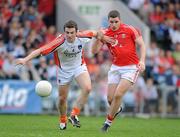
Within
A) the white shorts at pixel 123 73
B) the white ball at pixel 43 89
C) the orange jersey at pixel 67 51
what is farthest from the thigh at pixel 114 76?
the white ball at pixel 43 89

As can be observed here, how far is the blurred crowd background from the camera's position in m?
24.6

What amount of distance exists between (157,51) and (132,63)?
12022 millimetres

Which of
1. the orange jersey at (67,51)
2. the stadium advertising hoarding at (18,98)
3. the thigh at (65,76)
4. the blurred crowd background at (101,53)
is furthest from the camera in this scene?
the blurred crowd background at (101,53)

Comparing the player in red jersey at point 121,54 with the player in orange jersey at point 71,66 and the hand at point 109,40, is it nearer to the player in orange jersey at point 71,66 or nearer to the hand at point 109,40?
the hand at point 109,40

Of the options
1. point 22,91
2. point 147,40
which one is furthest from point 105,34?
point 147,40

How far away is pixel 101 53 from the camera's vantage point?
88.1 ft

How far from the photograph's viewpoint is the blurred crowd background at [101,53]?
2464 cm

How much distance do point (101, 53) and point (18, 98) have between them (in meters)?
Answer: 4.44

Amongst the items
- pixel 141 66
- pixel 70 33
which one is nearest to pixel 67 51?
pixel 70 33

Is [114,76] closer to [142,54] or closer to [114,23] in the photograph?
[142,54]

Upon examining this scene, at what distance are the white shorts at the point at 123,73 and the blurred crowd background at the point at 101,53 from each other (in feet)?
28.3

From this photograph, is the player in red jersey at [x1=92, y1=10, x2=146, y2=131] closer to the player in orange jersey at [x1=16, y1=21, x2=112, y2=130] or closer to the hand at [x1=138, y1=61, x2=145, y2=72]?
the player in orange jersey at [x1=16, y1=21, x2=112, y2=130]

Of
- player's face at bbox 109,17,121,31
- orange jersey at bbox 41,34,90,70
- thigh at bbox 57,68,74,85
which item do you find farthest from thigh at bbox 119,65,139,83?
thigh at bbox 57,68,74,85

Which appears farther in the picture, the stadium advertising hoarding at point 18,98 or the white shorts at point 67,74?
the stadium advertising hoarding at point 18,98
